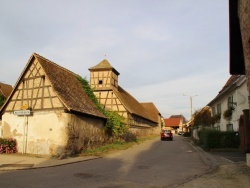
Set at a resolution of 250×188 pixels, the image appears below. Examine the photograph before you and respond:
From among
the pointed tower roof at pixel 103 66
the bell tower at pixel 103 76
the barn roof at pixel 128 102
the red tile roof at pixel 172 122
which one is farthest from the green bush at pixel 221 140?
the red tile roof at pixel 172 122

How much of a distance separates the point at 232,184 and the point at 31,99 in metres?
16.2

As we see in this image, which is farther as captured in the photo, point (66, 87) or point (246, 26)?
point (66, 87)

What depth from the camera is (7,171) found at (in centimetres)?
1282

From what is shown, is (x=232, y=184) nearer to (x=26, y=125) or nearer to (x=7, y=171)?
(x=7, y=171)

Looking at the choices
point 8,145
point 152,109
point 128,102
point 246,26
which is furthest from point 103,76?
point 152,109

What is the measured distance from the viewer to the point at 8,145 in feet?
66.5

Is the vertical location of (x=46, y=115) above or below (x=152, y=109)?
below

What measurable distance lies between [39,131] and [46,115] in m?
1.26

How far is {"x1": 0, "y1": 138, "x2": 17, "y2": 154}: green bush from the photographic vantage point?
66.2ft

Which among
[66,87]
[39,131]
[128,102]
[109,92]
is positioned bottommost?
[39,131]

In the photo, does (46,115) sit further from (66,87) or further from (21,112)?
→ (66,87)

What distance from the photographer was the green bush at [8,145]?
20.2 metres

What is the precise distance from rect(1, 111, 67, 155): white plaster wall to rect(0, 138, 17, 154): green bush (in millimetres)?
362

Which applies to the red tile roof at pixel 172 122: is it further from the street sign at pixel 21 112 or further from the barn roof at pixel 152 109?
the street sign at pixel 21 112
